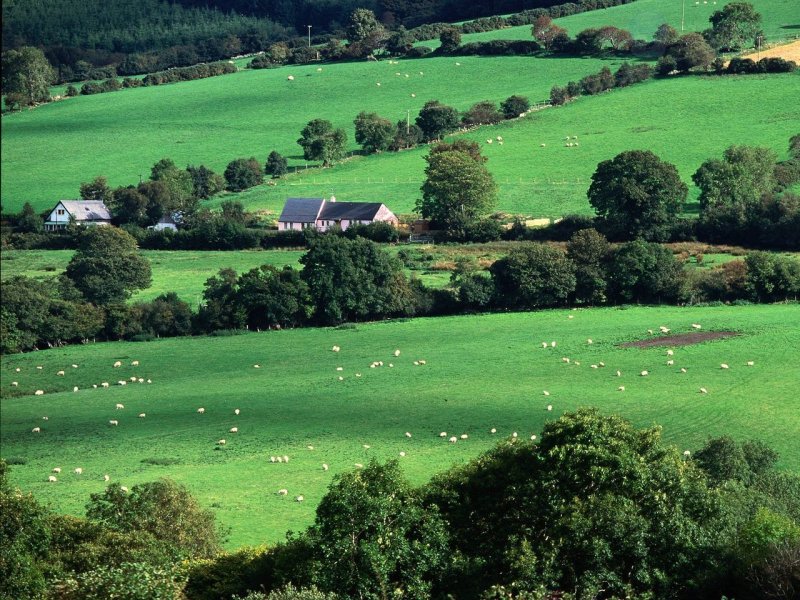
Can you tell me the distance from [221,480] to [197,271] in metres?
40.1

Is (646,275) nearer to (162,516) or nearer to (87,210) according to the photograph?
(162,516)

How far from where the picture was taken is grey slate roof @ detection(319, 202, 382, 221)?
337 feet

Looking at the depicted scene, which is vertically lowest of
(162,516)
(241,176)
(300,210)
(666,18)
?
(300,210)

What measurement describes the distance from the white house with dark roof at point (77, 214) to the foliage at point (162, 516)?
6628 centimetres

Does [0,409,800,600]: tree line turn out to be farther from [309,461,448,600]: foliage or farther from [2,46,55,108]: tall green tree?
[2,46,55,108]: tall green tree

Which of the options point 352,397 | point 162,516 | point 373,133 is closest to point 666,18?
point 373,133

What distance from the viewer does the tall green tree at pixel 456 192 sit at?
97.5 meters

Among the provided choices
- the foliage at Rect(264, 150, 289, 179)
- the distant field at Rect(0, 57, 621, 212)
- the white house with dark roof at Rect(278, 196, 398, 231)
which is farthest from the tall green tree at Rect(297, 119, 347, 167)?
the white house with dark roof at Rect(278, 196, 398, 231)

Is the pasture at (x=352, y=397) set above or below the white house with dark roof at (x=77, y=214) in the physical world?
above

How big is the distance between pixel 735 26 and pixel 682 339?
30.2 meters

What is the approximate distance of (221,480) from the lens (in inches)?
2110

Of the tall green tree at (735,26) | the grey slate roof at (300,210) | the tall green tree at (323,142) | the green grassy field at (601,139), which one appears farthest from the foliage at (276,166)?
the tall green tree at (735,26)

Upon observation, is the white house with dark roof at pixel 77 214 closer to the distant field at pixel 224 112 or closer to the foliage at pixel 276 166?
the distant field at pixel 224 112

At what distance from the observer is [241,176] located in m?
115
